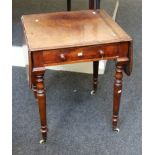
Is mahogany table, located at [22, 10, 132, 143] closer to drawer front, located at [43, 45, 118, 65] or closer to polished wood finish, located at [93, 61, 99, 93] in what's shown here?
drawer front, located at [43, 45, 118, 65]

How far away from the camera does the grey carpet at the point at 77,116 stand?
55.0 inches

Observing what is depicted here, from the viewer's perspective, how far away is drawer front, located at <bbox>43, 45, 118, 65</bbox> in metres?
1.17

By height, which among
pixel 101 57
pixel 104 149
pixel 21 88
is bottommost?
pixel 104 149

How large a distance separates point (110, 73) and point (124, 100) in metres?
0.36

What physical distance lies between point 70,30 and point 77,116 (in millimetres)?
557

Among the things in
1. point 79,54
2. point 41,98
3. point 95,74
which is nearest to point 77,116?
point 95,74

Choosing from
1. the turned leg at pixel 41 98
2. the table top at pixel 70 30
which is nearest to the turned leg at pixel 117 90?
the table top at pixel 70 30

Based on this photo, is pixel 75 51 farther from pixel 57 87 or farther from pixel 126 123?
pixel 57 87

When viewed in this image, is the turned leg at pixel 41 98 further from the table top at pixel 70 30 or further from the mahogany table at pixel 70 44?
the table top at pixel 70 30

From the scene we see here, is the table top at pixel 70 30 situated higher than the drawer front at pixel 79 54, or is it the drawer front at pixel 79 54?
the table top at pixel 70 30

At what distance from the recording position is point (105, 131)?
4.91ft

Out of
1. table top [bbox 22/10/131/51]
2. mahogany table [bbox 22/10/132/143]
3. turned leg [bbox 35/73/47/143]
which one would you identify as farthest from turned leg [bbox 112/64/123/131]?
turned leg [bbox 35/73/47/143]
